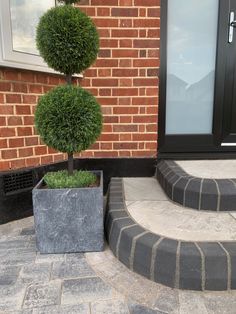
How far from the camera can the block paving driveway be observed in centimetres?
135

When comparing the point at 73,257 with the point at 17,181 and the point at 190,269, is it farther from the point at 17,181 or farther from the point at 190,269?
the point at 17,181

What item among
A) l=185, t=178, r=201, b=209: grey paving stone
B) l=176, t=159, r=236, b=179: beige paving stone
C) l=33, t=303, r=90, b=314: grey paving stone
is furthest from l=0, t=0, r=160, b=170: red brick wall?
l=33, t=303, r=90, b=314: grey paving stone

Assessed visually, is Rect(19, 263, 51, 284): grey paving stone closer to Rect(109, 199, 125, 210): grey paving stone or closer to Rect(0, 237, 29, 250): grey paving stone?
Rect(0, 237, 29, 250): grey paving stone

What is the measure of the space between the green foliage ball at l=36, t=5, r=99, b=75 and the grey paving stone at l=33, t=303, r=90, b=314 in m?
1.40

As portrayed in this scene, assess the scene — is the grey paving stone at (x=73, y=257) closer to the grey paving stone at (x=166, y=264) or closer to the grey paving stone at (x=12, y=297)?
the grey paving stone at (x=12, y=297)

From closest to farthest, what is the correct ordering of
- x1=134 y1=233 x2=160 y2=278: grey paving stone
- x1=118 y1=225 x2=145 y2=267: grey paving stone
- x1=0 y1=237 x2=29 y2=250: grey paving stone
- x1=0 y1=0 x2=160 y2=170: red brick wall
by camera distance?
x1=134 y1=233 x2=160 y2=278: grey paving stone → x1=118 y1=225 x2=145 y2=267: grey paving stone → x1=0 y1=237 x2=29 y2=250: grey paving stone → x1=0 y1=0 x2=160 y2=170: red brick wall

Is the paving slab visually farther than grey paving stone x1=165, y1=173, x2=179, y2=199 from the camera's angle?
No

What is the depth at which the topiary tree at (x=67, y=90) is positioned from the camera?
173 cm

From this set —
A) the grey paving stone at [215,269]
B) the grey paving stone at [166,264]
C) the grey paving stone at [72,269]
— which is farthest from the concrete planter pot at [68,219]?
the grey paving stone at [215,269]

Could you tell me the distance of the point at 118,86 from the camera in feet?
9.11

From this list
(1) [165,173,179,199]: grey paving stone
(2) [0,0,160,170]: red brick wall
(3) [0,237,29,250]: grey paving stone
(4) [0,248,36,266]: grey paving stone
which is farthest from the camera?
(2) [0,0,160,170]: red brick wall

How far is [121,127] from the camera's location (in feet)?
9.36

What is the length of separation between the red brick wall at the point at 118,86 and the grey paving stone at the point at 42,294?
1.15 meters

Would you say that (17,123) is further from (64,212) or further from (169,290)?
(169,290)
